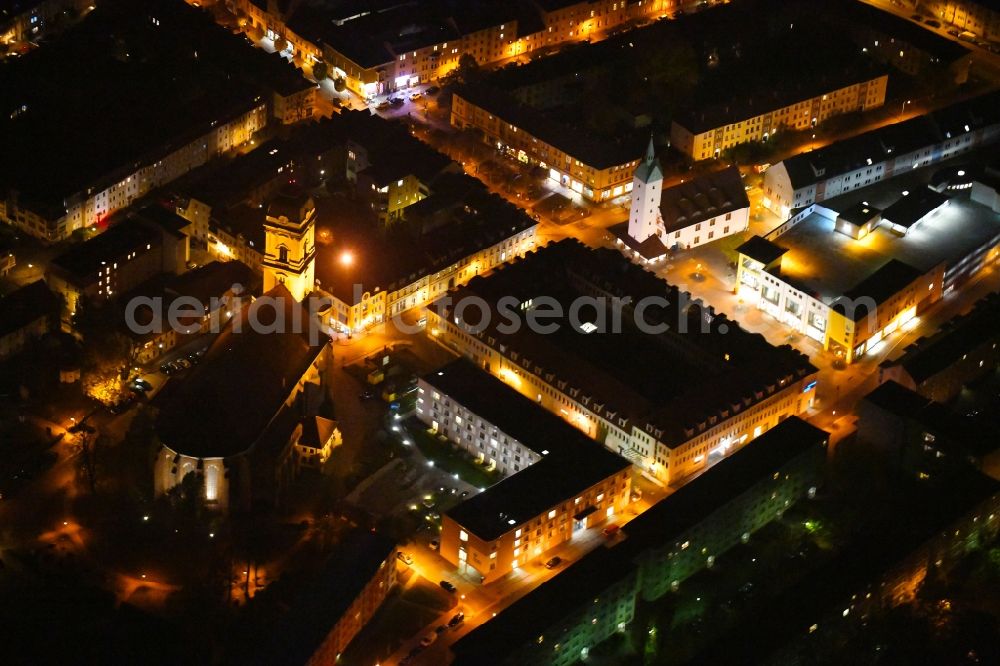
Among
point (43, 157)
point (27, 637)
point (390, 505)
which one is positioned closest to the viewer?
point (27, 637)

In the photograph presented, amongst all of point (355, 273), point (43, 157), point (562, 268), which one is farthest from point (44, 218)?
point (562, 268)

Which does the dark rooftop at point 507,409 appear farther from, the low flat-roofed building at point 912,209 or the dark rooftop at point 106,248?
the low flat-roofed building at point 912,209

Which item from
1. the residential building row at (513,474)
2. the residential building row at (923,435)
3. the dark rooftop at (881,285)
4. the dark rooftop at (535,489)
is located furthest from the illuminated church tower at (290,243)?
the residential building row at (923,435)

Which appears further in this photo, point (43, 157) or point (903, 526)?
point (43, 157)

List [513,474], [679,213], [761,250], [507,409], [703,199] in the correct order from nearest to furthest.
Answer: [513,474], [507,409], [761,250], [679,213], [703,199]

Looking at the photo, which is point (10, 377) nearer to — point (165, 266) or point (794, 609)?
point (165, 266)

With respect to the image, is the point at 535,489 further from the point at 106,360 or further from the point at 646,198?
the point at 646,198

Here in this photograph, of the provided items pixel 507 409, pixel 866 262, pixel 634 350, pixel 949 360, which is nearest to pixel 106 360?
pixel 507 409
